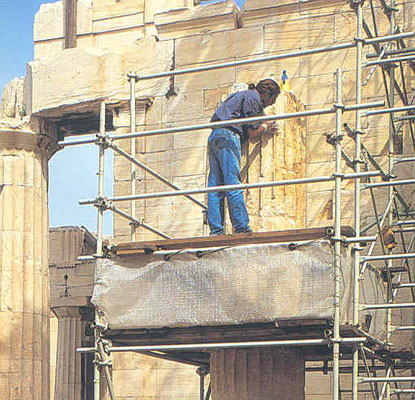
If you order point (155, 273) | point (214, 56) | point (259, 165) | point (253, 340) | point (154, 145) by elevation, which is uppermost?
point (214, 56)

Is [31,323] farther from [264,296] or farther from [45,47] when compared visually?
[264,296]

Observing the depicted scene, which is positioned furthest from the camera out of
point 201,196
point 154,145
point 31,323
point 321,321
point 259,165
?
point 31,323

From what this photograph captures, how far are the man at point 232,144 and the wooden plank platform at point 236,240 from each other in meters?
0.74

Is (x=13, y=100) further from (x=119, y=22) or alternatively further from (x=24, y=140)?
(x=119, y=22)

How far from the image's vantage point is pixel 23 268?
2041 centimetres

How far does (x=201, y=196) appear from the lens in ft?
58.0

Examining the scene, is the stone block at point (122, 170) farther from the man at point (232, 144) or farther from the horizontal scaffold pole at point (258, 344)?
the horizontal scaffold pole at point (258, 344)

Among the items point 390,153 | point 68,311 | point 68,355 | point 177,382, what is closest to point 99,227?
point 390,153

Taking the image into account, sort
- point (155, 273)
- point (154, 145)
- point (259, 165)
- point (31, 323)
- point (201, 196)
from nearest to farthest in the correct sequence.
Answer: point (155, 273), point (259, 165), point (201, 196), point (154, 145), point (31, 323)

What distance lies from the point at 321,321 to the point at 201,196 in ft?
23.5

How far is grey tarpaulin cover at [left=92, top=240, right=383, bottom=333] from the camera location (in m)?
10.8

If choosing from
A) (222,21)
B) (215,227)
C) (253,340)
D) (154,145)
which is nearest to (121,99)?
(154,145)

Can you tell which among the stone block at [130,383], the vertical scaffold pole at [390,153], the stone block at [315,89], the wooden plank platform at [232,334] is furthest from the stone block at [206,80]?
the wooden plank platform at [232,334]

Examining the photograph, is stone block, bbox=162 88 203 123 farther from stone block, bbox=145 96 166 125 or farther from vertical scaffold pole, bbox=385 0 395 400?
vertical scaffold pole, bbox=385 0 395 400
